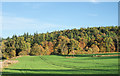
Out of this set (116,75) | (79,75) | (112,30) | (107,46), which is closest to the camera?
(116,75)

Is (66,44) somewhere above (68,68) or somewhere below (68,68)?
above

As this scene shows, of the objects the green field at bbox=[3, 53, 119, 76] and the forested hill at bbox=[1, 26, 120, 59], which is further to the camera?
the forested hill at bbox=[1, 26, 120, 59]

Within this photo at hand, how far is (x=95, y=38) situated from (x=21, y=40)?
138ft

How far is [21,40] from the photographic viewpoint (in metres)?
89.1

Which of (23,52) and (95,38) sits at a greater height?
(95,38)

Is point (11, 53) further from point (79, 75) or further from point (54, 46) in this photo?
point (79, 75)

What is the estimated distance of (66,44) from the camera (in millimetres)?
82250

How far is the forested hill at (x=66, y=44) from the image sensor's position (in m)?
79.4

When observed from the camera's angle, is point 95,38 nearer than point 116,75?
No

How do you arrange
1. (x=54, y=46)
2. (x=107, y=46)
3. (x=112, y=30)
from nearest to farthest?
(x=107, y=46) < (x=54, y=46) < (x=112, y=30)

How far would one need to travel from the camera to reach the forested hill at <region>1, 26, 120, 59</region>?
79356 millimetres

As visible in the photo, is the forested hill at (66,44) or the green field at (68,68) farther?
the forested hill at (66,44)

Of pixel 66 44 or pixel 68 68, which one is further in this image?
pixel 66 44

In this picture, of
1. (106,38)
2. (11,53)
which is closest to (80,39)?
(106,38)
